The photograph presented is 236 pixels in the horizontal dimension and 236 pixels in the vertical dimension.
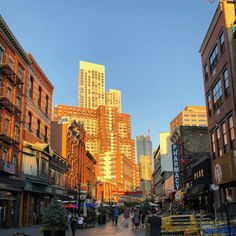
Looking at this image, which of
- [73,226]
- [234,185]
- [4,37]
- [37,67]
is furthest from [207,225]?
[37,67]

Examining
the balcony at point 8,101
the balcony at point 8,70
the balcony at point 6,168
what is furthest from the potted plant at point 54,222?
the balcony at point 8,70

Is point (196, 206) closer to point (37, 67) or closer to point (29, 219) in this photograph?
point (29, 219)

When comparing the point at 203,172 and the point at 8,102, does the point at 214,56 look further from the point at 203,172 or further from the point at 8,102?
the point at 8,102

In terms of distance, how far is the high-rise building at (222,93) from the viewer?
27750 mm

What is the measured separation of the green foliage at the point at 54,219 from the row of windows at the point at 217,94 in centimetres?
1857

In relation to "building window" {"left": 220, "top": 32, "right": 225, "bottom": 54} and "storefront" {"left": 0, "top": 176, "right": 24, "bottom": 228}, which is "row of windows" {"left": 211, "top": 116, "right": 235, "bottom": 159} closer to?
"building window" {"left": 220, "top": 32, "right": 225, "bottom": 54}

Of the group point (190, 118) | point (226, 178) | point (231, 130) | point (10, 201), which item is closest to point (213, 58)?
point (231, 130)

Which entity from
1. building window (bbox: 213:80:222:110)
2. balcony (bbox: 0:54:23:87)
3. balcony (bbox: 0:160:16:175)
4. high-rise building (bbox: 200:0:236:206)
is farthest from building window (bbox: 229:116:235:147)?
balcony (bbox: 0:54:23:87)

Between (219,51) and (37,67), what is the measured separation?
2053cm

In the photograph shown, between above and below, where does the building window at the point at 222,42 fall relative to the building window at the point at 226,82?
above

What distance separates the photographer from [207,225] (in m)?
15.8

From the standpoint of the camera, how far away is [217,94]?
107 feet

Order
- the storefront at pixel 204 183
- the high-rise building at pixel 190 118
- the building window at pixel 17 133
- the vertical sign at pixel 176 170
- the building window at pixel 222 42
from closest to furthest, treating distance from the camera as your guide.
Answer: the building window at pixel 222 42
the building window at pixel 17 133
the storefront at pixel 204 183
the vertical sign at pixel 176 170
the high-rise building at pixel 190 118

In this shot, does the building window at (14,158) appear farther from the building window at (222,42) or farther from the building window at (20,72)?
the building window at (222,42)
